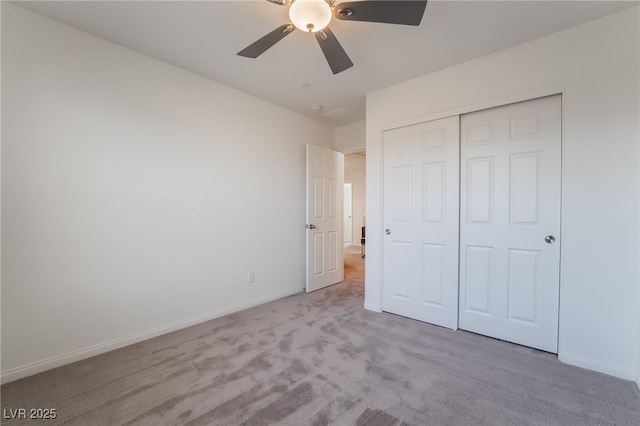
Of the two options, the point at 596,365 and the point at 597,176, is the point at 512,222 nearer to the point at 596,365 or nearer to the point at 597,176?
the point at 597,176

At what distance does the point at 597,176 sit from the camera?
1.96 metres

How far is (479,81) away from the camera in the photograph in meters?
2.48

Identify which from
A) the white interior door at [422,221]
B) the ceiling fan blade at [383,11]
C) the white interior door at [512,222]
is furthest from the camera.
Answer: the white interior door at [422,221]

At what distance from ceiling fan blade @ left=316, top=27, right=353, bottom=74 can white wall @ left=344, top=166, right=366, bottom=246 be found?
610cm

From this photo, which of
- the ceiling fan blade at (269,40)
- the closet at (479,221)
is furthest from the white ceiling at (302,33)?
the closet at (479,221)

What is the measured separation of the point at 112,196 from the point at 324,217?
256 centimetres

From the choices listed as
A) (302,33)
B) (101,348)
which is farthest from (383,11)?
(101,348)

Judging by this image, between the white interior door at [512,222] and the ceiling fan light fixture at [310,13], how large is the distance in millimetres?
1766

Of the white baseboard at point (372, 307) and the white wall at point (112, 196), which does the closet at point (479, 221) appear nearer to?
the white baseboard at point (372, 307)

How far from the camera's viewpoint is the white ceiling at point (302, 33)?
6.15 feet

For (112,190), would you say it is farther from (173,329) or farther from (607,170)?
(607,170)

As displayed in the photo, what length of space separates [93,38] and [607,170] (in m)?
4.03

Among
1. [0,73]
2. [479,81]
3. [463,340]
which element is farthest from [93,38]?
[463,340]

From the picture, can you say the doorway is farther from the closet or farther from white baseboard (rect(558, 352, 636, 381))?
white baseboard (rect(558, 352, 636, 381))
